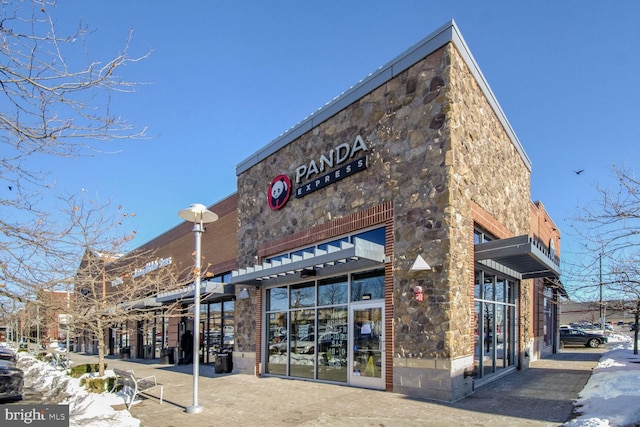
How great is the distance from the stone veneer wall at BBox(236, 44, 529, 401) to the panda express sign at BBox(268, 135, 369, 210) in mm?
221

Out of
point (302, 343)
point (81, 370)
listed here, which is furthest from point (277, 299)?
point (81, 370)

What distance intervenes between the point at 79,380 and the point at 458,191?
1109cm

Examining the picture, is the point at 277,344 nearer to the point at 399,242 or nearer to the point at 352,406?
the point at 352,406

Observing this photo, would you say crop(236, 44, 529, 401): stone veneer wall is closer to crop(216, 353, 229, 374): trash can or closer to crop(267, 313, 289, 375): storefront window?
crop(267, 313, 289, 375): storefront window

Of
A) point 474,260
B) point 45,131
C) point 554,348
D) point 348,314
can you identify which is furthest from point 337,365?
point 554,348

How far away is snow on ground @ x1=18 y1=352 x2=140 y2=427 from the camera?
796 cm

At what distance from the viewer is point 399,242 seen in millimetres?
10523

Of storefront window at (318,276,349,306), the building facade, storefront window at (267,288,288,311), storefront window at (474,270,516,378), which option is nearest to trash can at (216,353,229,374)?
the building facade

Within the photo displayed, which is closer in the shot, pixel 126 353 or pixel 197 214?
pixel 197 214

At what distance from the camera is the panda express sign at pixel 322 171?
12.0 m

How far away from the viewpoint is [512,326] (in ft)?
48.0

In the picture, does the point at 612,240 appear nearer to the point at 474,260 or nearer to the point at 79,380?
the point at 474,260

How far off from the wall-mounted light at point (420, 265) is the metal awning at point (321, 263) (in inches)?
40.4

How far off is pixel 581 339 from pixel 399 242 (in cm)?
2437
